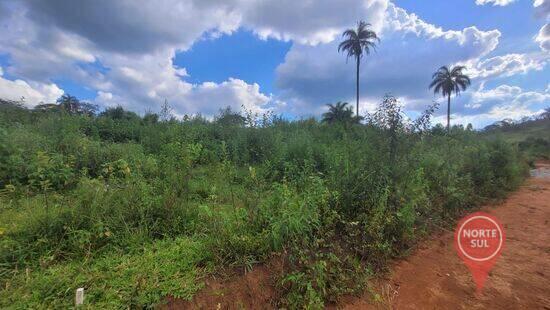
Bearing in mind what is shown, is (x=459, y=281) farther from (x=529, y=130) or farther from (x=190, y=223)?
(x=529, y=130)

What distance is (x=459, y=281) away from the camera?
3359 millimetres

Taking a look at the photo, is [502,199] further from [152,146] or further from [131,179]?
[152,146]

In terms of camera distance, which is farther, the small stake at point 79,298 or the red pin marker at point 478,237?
the red pin marker at point 478,237

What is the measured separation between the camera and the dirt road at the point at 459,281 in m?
2.92

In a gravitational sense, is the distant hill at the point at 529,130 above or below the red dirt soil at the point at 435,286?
above

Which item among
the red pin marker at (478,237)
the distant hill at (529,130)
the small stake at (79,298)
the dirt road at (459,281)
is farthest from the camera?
the distant hill at (529,130)

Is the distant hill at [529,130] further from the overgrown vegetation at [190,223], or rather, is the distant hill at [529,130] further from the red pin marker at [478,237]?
the red pin marker at [478,237]

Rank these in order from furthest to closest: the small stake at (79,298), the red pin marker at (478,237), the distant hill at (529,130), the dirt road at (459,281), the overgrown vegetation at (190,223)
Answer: the distant hill at (529,130) < the dirt road at (459,281) < the overgrown vegetation at (190,223) < the red pin marker at (478,237) < the small stake at (79,298)

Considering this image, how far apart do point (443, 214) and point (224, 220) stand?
443 cm

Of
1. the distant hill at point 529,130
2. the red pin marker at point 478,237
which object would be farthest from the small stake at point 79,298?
the distant hill at point 529,130

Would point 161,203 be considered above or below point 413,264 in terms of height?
above

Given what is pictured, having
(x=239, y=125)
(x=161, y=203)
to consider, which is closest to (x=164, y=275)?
(x=161, y=203)

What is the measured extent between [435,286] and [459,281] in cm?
37

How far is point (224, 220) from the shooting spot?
3457mm
